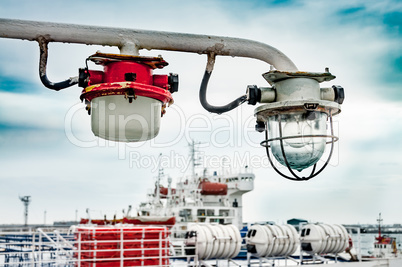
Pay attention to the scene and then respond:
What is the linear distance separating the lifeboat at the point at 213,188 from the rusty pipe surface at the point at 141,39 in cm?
2563

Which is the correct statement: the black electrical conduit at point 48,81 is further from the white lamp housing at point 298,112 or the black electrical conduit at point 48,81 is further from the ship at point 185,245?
the ship at point 185,245

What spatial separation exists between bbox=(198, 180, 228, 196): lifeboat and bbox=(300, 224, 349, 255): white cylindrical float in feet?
49.6

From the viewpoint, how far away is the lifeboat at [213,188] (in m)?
27.6

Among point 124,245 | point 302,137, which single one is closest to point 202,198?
point 124,245

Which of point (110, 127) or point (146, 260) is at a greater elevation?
point (110, 127)

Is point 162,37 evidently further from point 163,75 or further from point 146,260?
point 146,260

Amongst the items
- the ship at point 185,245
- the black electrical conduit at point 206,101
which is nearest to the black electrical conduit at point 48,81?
the black electrical conduit at point 206,101

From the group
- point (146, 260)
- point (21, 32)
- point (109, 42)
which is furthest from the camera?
point (146, 260)

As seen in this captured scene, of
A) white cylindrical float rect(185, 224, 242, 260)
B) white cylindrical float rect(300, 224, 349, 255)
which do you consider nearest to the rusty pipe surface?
white cylindrical float rect(185, 224, 242, 260)

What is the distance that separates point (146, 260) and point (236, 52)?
20.2 ft

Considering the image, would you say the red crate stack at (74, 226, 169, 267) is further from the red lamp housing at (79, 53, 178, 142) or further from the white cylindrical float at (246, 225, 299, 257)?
the red lamp housing at (79, 53, 178, 142)

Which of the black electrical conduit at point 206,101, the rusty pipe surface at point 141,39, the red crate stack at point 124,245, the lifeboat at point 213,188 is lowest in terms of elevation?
the red crate stack at point 124,245

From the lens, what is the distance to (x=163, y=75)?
2.06 metres

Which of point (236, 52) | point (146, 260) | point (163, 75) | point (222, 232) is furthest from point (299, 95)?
point (222, 232)
